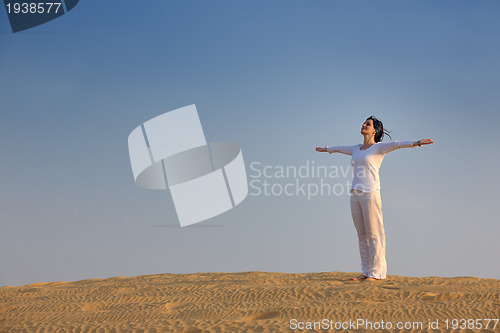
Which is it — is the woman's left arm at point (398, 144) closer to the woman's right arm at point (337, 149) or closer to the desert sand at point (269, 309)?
the woman's right arm at point (337, 149)

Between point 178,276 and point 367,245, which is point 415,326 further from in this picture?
point 178,276

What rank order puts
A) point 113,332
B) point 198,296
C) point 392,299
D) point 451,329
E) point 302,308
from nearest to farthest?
point 451,329 < point 113,332 < point 302,308 < point 392,299 < point 198,296

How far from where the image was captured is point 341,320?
16.4 ft

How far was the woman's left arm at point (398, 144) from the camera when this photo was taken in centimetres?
701

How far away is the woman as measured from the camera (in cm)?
766

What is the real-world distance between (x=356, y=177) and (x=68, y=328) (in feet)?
16.0

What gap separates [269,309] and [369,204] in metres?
2.94

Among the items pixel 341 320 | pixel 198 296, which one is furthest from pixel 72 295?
pixel 341 320

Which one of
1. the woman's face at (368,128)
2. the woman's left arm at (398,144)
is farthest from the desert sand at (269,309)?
the woman's face at (368,128)

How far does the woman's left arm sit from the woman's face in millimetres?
367

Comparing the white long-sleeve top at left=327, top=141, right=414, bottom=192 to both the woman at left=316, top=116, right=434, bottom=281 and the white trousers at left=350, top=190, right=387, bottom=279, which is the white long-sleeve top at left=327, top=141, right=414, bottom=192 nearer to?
the woman at left=316, top=116, right=434, bottom=281

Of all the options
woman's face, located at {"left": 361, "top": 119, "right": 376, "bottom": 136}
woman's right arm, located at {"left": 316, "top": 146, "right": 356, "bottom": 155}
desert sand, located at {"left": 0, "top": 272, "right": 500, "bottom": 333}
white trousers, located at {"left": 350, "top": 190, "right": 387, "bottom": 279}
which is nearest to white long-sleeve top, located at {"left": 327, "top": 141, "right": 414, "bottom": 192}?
white trousers, located at {"left": 350, "top": 190, "right": 387, "bottom": 279}

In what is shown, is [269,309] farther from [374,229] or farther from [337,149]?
[337,149]

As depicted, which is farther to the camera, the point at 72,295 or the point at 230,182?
the point at 230,182
